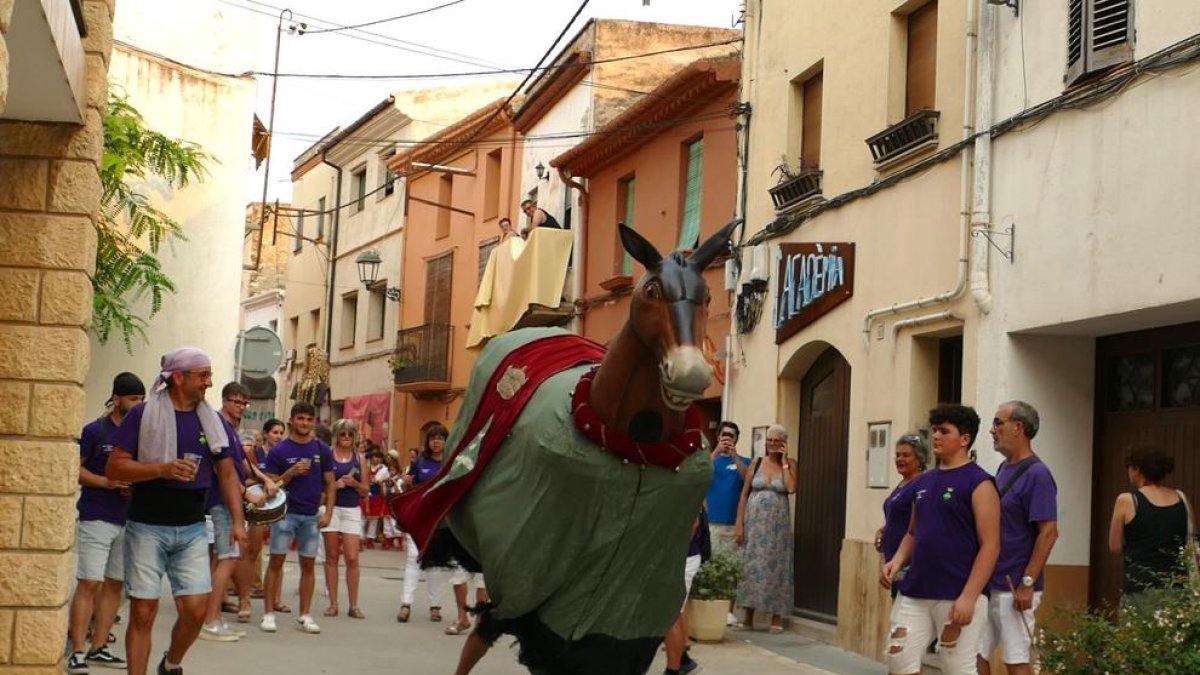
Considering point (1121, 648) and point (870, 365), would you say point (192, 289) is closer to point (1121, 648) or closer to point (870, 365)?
point (870, 365)

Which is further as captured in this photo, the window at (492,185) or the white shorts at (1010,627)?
the window at (492,185)

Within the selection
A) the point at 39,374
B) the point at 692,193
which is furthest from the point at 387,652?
the point at 692,193

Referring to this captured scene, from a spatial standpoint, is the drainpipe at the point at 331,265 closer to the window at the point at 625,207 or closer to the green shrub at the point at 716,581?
the window at the point at 625,207

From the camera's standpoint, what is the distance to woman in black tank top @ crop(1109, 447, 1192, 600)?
909 centimetres

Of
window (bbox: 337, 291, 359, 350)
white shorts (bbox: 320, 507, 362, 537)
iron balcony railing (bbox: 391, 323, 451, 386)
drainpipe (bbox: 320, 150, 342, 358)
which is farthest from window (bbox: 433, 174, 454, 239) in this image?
white shorts (bbox: 320, 507, 362, 537)

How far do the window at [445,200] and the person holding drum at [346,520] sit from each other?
21653 mm

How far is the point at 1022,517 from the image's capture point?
9000mm

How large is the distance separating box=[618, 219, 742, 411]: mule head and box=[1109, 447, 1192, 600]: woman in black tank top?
3627mm

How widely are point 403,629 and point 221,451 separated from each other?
18.5 ft

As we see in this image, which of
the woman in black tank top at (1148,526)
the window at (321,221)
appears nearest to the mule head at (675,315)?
the woman in black tank top at (1148,526)

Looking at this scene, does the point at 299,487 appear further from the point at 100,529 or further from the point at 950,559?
the point at 950,559

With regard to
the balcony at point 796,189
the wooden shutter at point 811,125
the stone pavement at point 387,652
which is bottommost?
the stone pavement at point 387,652

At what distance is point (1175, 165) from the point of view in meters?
9.84

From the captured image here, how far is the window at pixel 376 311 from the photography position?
40.2 metres
